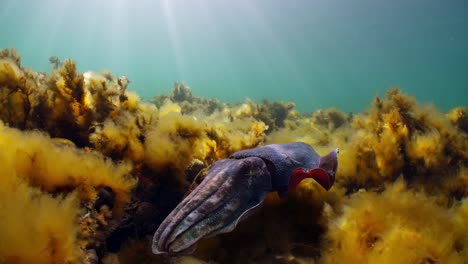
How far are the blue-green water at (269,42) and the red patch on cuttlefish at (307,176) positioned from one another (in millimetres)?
2823

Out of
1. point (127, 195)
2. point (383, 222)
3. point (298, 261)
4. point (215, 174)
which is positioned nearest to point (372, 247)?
point (383, 222)

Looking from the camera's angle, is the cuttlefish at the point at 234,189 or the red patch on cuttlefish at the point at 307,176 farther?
the red patch on cuttlefish at the point at 307,176

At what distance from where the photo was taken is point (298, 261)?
1851 millimetres

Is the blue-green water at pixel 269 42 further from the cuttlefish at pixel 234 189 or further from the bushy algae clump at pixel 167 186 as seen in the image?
the cuttlefish at pixel 234 189

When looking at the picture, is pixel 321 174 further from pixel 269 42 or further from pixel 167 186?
pixel 269 42

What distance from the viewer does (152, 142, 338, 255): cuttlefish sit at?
62.9 inches

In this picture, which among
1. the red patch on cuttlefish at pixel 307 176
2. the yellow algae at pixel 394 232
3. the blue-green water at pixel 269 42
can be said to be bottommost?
the yellow algae at pixel 394 232

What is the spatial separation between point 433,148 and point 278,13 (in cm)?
5268

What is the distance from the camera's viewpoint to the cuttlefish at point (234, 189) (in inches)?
62.9

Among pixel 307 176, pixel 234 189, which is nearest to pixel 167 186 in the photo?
pixel 234 189

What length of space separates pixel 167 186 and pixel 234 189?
3.26ft

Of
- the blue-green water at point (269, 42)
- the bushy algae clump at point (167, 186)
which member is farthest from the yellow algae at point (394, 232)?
the blue-green water at point (269, 42)

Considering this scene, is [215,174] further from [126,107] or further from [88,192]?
[126,107]

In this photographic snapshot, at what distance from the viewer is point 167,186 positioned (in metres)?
2.55
